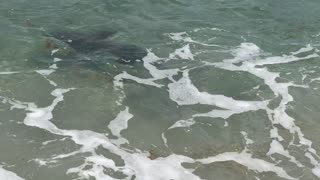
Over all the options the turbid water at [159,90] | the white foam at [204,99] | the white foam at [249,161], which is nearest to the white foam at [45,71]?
the turbid water at [159,90]

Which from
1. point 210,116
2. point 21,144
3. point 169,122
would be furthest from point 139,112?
point 21,144

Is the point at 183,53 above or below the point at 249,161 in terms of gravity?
above

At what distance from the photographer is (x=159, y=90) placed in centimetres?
1533

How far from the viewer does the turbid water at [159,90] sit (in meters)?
12.0

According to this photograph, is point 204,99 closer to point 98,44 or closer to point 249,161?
point 249,161

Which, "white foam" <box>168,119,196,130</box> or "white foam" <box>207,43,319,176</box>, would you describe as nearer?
"white foam" <box>207,43,319,176</box>

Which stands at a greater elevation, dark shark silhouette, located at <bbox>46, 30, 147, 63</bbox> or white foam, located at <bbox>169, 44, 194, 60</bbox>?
dark shark silhouette, located at <bbox>46, 30, 147, 63</bbox>

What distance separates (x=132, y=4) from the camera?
70.5 feet

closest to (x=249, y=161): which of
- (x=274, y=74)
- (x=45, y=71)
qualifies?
(x=274, y=74)

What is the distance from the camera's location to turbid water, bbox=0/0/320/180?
12008 millimetres

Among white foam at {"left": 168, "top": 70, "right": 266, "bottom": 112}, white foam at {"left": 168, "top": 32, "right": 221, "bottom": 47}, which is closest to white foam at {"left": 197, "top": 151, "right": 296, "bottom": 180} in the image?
white foam at {"left": 168, "top": 70, "right": 266, "bottom": 112}

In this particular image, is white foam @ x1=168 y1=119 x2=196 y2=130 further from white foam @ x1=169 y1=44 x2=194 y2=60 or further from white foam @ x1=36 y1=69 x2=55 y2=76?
white foam @ x1=36 y1=69 x2=55 y2=76

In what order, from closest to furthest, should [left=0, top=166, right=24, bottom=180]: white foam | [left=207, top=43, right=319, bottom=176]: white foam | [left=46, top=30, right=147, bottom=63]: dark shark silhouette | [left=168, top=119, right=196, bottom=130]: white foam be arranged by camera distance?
1. [left=0, top=166, right=24, bottom=180]: white foam
2. [left=207, top=43, right=319, bottom=176]: white foam
3. [left=168, top=119, right=196, bottom=130]: white foam
4. [left=46, top=30, right=147, bottom=63]: dark shark silhouette

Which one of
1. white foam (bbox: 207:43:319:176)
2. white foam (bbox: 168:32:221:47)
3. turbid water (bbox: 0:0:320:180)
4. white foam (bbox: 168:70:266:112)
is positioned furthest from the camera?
white foam (bbox: 168:32:221:47)
